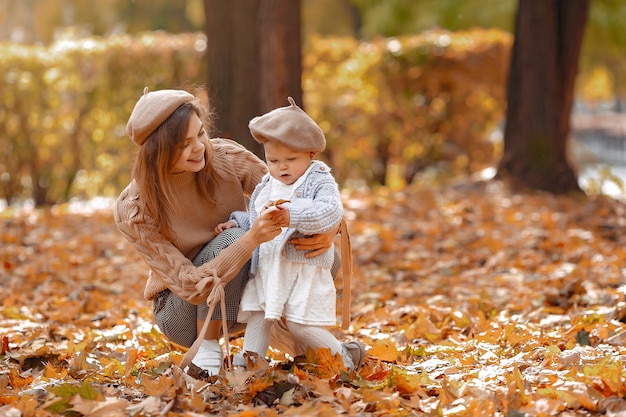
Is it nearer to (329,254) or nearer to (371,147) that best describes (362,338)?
(329,254)

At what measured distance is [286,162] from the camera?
3025mm

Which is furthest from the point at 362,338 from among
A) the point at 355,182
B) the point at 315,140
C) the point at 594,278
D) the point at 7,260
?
the point at 355,182

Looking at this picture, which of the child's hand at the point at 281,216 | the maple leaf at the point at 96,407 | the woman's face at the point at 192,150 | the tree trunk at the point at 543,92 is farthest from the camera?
the tree trunk at the point at 543,92

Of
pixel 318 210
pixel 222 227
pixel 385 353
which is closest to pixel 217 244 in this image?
pixel 222 227

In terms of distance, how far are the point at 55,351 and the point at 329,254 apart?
1.39 m

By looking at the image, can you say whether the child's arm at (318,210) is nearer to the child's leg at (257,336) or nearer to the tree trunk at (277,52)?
the child's leg at (257,336)

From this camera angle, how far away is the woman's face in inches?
123

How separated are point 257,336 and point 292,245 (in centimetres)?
37

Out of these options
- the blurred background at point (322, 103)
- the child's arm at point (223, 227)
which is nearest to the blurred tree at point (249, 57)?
the blurred background at point (322, 103)

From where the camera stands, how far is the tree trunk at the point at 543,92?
27.7 feet

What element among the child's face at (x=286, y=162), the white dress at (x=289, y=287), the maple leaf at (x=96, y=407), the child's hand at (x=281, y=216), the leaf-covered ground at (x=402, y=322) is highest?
the child's face at (x=286, y=162)

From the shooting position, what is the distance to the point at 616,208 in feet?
24.9

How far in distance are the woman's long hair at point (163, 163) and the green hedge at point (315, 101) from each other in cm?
629

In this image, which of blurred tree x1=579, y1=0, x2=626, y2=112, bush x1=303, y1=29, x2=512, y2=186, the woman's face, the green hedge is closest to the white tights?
the woman's face
